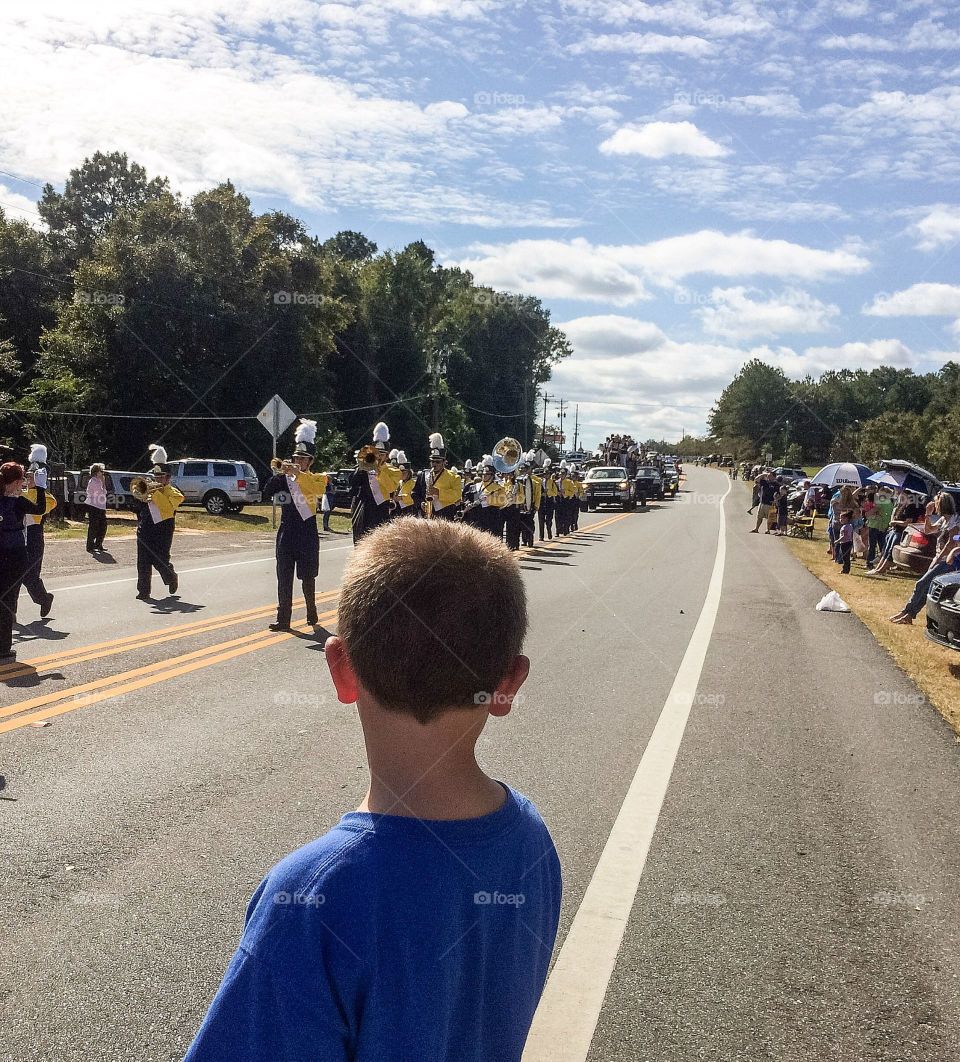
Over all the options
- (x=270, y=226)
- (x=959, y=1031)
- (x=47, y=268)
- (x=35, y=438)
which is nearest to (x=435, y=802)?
(x=959, y=1031)

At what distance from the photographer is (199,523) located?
1070 inches

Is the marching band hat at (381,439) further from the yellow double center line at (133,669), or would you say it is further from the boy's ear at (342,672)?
the boy's ear at (342,672)

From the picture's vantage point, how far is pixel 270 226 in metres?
45.7

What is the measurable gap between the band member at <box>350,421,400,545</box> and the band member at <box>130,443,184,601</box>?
2722 mm

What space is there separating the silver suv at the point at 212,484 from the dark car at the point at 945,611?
79.2ft

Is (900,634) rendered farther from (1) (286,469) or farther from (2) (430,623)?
(2) (430,623)

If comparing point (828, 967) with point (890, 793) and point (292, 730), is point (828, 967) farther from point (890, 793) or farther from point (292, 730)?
point (292, 730)

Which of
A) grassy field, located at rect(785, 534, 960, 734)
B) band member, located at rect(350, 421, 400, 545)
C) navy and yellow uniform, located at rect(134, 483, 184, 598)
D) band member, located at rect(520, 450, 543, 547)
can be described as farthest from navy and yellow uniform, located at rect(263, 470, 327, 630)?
band member, located at rect(520, 450, 543, 547)

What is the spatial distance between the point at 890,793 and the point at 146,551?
996cm

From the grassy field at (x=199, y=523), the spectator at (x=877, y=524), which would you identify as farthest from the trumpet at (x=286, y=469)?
the spectator at (x=877, y=524)

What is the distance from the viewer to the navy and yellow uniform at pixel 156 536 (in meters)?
12.8

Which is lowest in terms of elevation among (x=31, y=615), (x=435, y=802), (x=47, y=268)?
(x=31, y=615)

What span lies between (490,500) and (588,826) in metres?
15.9

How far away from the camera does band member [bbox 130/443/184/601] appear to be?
12805 mm
